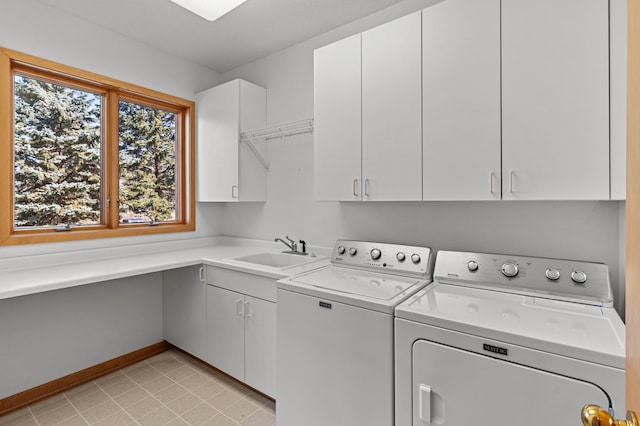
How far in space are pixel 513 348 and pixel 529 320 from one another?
18 cm

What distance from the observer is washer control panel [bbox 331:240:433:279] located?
1.78 meters

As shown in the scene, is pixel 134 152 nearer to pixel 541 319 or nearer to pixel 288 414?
pixel 288 414

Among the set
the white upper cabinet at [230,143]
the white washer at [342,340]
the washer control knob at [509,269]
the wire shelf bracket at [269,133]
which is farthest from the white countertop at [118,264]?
the washer control knob at [509,269]

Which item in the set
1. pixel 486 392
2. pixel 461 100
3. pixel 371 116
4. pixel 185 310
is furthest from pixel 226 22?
pixel 486 392

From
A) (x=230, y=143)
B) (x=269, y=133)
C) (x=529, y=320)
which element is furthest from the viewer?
(x=230, y=143)

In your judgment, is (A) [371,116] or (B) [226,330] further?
(B) [226,330]

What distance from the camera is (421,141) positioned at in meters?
1.67

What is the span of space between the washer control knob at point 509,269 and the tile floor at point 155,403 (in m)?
1.63

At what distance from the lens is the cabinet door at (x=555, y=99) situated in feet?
4.03

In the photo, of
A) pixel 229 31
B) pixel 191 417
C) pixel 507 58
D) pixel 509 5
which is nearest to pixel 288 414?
pixel 191 417

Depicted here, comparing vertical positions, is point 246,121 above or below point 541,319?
above

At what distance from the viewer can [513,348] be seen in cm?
108

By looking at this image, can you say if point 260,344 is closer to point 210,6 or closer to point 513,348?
point 513,348

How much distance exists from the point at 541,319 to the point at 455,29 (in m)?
1.38
